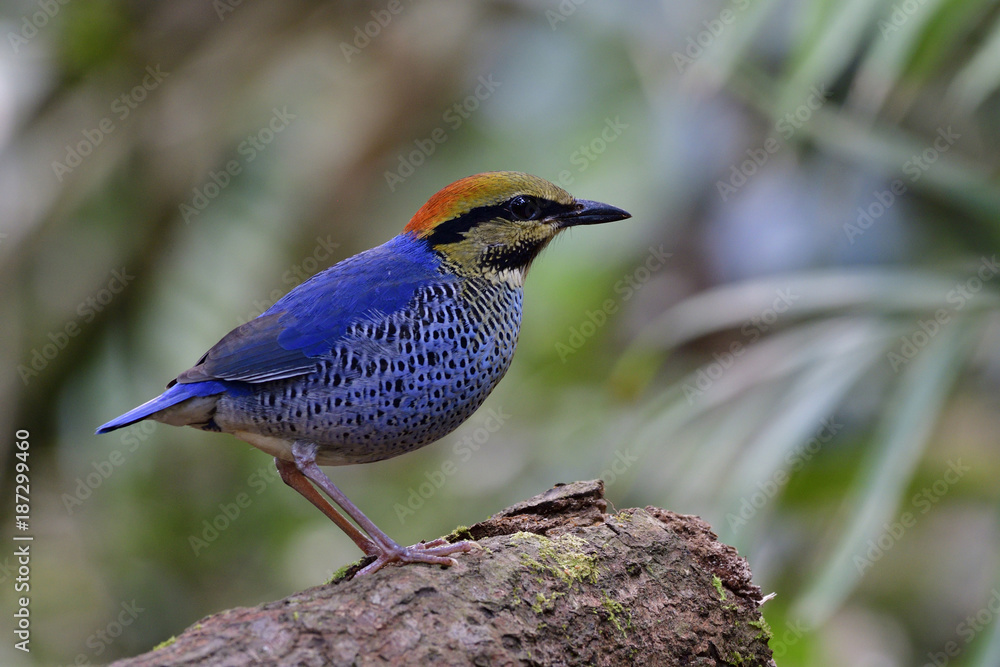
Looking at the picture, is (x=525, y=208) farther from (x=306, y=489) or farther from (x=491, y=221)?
(x=306, y=489)

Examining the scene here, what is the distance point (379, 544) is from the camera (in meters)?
3.88

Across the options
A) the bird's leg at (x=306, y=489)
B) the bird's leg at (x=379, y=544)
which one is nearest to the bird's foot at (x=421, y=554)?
the bird's leg at (x=379, y=544)

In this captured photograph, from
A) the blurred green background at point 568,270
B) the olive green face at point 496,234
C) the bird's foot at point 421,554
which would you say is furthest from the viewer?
the blurred green background at point 568,270

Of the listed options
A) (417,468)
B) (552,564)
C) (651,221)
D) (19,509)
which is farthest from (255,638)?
(417,468)

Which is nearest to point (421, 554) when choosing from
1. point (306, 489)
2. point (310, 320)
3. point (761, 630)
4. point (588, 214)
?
point (306, 489)

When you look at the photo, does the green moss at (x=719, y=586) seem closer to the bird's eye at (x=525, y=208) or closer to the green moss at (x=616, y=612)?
the green moss at (x=616, y=612)

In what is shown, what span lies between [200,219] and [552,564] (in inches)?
216

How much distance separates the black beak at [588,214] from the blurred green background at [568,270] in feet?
4.53

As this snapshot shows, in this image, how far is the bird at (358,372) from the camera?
3973 millimetres

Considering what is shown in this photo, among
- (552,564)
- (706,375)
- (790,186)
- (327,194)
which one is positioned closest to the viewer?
(552,564)

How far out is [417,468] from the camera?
9898 millimetres

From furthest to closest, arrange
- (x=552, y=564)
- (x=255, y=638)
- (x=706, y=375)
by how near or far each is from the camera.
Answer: (x=706, y=375), (x=552, y=564), (x=255, y=638)

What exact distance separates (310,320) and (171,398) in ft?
2.19

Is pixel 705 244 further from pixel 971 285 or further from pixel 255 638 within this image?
pixel 255 638
